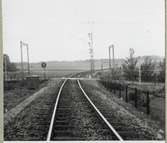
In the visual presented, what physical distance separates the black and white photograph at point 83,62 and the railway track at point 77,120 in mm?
12

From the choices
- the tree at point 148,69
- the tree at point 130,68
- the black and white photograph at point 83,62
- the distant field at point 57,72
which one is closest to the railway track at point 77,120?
the black and white photograph at point 83,62

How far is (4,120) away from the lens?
3.90 m

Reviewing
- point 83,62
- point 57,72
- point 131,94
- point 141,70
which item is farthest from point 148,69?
point 57,72

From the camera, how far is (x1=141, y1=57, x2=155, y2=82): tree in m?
4.15

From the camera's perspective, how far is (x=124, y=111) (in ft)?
14.5

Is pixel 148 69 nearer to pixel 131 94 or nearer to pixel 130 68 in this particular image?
pixel 130 68

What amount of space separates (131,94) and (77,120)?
100 centimetres

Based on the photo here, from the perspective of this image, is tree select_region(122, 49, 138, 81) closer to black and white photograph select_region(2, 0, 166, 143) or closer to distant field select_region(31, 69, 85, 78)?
black and white photograph select_region(2, 0, 166, 143)

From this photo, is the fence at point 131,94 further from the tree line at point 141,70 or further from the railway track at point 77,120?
the railway track at point 77,120

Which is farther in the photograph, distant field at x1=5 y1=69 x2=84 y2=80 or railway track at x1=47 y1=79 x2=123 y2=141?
distant field at x1=5 y1=69 x2=84 y2=80

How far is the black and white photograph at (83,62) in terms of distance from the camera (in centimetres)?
395

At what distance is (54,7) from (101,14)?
636mm

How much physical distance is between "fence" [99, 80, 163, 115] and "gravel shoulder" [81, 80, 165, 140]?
78 mm

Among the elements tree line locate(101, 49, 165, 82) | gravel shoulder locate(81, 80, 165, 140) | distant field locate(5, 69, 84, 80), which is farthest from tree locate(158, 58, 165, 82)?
distant field locate(5, 69, 84, 80)
